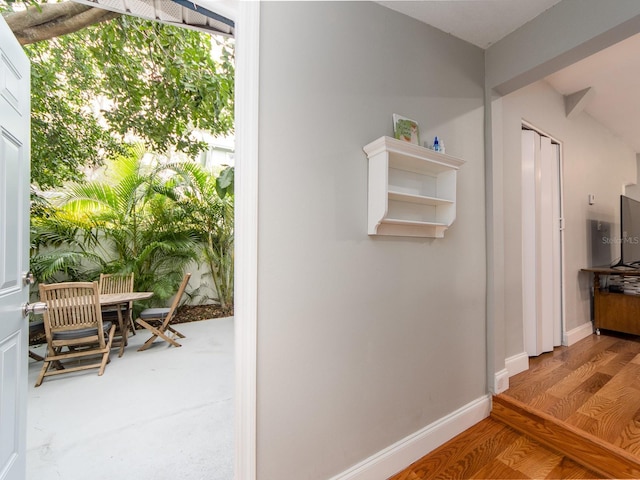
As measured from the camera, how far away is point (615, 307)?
123 inches

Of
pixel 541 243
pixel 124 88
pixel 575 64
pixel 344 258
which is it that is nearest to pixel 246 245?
pixel 344 258

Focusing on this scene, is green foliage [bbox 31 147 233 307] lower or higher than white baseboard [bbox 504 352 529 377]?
higher

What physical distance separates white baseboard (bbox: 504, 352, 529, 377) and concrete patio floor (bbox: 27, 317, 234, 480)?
6.81 feet

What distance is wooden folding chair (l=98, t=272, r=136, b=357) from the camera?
11.9 feet

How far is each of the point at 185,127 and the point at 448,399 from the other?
3.28 metres

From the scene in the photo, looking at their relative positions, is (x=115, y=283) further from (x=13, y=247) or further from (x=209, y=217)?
(x=13, y=247)

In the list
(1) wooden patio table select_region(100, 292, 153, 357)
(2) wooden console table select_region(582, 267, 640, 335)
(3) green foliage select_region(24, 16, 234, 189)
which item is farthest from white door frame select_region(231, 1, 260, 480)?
(2) wooden console table select_region(582, 267, 640, 335)

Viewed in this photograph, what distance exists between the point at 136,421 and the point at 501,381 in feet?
8.64

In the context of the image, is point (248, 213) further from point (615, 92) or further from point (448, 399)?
point (615, 92)

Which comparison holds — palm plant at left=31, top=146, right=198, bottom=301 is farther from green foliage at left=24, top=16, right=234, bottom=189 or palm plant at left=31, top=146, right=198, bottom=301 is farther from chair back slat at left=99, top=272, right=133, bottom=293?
green foliage at left=24, top=16, right=234, bottom=189

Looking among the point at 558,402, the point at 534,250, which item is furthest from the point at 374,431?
the point at 534,250

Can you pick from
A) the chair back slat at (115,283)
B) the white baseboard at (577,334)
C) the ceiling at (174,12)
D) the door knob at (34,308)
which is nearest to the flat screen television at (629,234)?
the white baseboard at (577,334)

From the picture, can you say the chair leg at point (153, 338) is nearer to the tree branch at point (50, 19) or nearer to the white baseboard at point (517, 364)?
the tree branch at point (50, 19)

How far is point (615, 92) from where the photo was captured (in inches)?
111
